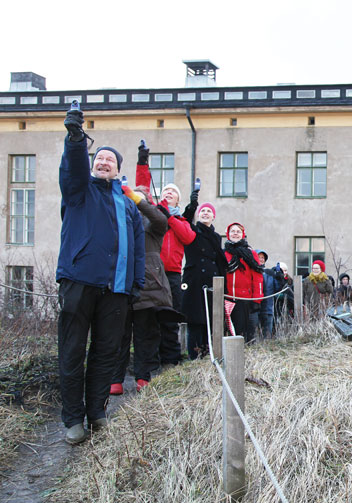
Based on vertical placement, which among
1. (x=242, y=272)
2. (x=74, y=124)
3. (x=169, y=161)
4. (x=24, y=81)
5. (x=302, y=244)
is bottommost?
(x=242, y=272)

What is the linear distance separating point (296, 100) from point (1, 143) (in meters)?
11.7

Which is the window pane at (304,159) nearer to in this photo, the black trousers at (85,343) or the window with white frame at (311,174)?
the window with white frame at (311,174)

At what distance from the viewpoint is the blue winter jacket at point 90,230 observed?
174 inches

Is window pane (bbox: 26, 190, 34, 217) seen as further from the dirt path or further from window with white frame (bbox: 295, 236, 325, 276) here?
the dirt path

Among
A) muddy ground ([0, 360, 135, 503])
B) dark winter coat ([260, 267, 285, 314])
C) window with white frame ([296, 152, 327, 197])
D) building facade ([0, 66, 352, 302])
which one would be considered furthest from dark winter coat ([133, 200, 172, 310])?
window with white frame ([296, 152, 327, 197])

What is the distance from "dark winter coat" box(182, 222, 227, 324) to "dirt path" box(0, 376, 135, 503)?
7.90 ft

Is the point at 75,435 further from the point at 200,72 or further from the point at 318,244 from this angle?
the point at 200,72

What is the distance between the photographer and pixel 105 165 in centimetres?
471

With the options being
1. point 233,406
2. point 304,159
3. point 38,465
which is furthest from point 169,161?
point 233,406

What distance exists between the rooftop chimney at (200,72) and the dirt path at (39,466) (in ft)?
86.7

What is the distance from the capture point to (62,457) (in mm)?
4289

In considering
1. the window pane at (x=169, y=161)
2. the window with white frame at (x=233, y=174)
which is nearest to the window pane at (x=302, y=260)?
the window with white frame at (x=233, y=174)

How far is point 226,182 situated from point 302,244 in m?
3.65

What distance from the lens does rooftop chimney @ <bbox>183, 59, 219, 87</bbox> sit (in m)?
29.9
